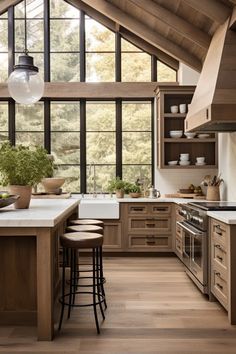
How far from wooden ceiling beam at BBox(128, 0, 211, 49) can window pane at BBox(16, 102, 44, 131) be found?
2626mm

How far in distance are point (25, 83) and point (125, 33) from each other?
11.9ft

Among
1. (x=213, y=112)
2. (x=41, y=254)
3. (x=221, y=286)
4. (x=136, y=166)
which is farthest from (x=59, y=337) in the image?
(x=136, y=166)

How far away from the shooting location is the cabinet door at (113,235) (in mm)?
6719

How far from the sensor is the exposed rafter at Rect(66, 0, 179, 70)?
24.5 feet

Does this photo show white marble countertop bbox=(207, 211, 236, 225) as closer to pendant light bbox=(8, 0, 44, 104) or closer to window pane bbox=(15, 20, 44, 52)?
pendant light bbox=(8, 0, 44, 104)

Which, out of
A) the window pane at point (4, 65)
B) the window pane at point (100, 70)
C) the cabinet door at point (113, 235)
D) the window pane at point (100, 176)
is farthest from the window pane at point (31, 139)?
the cabinet door at point (113, 235)

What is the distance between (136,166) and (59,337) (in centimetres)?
454

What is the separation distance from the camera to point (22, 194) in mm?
3994

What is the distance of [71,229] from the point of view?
4.37 meters

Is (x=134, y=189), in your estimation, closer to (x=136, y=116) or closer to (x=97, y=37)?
(x=136, y=116)

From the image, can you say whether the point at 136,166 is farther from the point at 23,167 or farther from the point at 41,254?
the point at 41,254

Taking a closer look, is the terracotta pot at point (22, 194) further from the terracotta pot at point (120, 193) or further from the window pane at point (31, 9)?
the window pane at point (31, 9)

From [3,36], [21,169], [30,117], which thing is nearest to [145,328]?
[21,169]

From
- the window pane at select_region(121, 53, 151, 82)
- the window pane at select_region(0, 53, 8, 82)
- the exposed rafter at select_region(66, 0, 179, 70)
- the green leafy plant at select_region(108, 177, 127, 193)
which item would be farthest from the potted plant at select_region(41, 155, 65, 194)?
the exposed rafter at select_region(66, 0, 179, 70)
